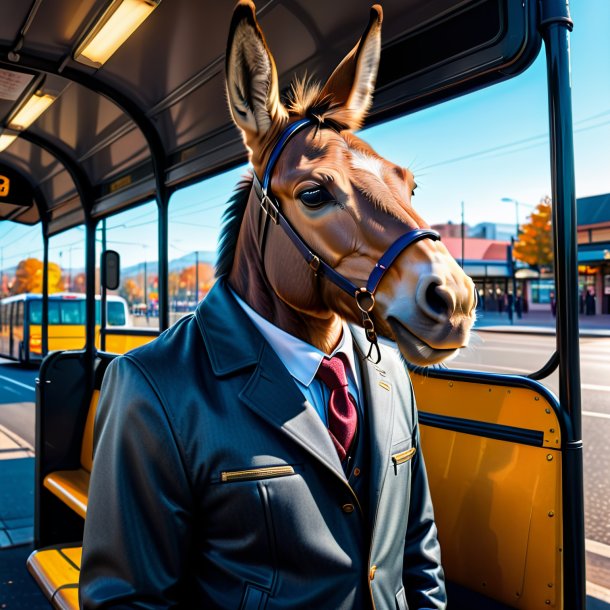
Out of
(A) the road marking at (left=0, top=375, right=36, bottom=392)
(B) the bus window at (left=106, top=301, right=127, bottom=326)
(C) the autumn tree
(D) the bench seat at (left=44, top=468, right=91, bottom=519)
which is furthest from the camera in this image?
(C) the autumn tree

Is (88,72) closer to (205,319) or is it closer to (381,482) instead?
(205,319)

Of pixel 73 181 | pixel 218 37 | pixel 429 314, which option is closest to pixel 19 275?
pixel 73 181

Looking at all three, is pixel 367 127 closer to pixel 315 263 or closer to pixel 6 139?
pixel 315 263

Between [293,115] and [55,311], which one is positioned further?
[55,311]

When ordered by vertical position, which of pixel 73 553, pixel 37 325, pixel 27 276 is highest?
pixel 27 276

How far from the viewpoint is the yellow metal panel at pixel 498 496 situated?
183 cm

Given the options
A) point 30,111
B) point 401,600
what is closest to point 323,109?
point 401,600

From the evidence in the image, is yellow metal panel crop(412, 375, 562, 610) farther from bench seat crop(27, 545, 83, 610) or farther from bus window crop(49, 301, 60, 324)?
bus window crop(49, 301, 60, 324)

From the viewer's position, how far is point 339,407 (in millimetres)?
1245

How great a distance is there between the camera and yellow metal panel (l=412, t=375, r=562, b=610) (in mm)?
1833

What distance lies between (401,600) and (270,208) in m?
0.92

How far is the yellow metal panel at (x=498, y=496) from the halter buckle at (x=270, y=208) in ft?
3.51

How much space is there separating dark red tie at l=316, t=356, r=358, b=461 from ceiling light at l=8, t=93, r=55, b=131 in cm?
374

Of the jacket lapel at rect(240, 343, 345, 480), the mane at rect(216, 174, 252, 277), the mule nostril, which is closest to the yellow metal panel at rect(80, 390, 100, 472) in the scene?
the mane at rect(216, 174, 252, 277)
